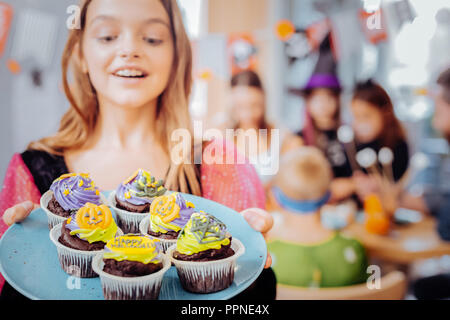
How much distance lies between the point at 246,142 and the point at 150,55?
550 mm

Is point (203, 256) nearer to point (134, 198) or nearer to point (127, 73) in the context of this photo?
point (134, 198)

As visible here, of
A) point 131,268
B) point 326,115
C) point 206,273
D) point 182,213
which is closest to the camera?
point 131,268

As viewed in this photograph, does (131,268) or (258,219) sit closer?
(131,268)

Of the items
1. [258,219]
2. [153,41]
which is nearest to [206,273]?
[258,219]

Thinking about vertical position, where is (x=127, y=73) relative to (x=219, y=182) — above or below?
above

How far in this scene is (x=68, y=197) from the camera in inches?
63.6

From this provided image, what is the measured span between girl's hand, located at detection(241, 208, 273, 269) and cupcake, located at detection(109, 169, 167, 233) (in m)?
0.38

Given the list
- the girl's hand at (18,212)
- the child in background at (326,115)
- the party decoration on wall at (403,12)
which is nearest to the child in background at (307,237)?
the child in background at (326,115)

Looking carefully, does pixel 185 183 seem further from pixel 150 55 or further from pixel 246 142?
pixel 150 55

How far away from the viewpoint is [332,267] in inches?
82.3

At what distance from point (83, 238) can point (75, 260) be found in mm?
86

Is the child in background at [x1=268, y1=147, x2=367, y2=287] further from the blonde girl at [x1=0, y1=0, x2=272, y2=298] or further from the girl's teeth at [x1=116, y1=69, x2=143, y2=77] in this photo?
the girl's teeth at [x1=116, y1=69, x2=143, y2=77]

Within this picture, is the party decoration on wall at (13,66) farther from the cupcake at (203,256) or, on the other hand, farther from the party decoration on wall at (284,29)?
the party decoration on wall at (284,29)

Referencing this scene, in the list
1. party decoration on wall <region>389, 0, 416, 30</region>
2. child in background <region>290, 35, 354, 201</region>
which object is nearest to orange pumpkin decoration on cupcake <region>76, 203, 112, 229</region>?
child in background <region>290, 35, 354, 201</region>
